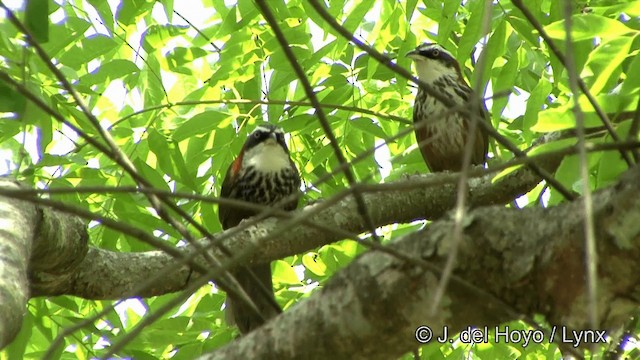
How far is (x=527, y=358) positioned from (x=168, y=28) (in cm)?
247

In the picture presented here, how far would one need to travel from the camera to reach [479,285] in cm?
170

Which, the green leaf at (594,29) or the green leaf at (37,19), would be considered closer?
the green leaf at (37,19)

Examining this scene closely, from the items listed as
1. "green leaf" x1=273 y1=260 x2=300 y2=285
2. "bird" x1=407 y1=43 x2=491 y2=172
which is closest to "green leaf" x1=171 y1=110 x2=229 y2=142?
"green leaf" x1=273 y1=260 x2=300 y2=285

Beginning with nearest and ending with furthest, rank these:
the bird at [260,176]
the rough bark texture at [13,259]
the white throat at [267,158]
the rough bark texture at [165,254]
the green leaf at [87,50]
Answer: the rough bark texture at [13,259] < the rough bark texture at [165,254] < the green leaf at [87,50] < the bird at [260,176] < the white throat at [267,158]

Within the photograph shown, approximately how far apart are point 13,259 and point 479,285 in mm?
1406

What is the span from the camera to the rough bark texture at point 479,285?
5.16 feet

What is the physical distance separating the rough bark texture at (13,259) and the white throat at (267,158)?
9.00 feet

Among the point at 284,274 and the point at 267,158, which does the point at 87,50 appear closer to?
the point at 284,274

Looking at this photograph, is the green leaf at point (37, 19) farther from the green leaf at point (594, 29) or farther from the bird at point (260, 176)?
the bird at point (260, 176)

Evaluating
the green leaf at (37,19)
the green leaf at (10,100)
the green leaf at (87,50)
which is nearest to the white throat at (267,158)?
the green leaf at (87,50)

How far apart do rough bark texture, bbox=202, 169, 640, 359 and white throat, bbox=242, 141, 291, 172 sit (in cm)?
372

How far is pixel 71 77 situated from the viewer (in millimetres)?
3697

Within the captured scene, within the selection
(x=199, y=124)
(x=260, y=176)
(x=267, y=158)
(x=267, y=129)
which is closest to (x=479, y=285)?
(x=199, y=124)

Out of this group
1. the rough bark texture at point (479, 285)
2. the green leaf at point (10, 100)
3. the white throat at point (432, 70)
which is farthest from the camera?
the white throat at point (432, 70)
